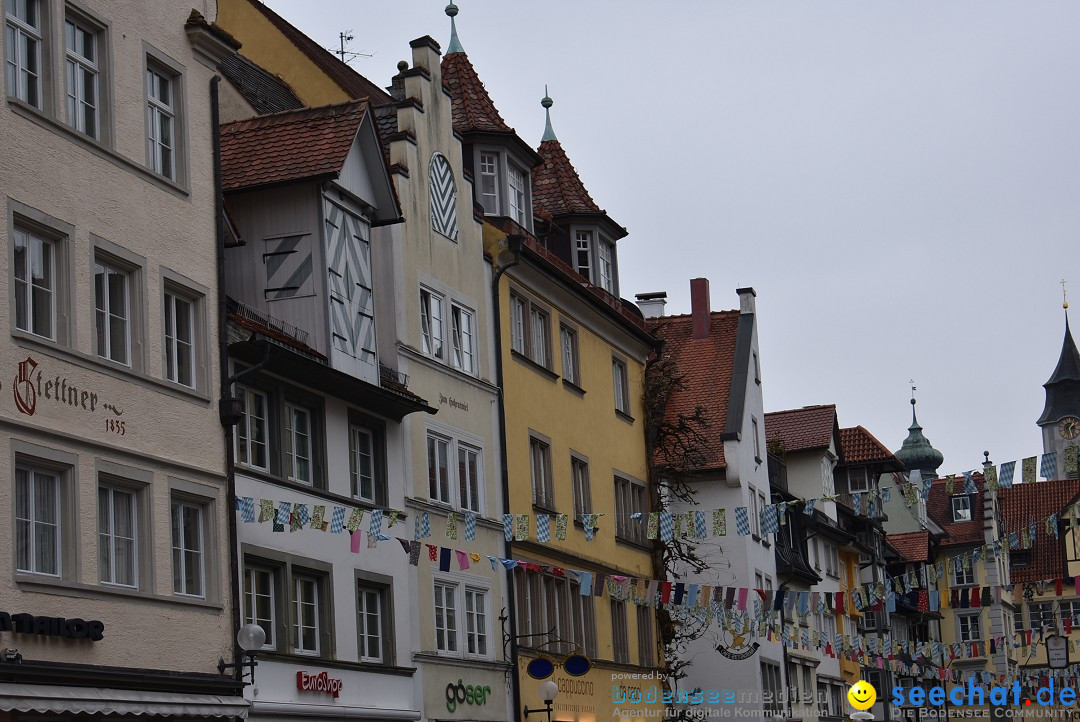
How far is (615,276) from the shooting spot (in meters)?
45.6

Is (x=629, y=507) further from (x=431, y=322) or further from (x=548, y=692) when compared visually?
(x=431, y=322)

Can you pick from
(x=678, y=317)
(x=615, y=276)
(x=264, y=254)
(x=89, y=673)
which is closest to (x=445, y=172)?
(x=264, y=254)

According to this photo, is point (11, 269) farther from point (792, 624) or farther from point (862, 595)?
point (792, 624)

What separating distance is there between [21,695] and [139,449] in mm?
4260

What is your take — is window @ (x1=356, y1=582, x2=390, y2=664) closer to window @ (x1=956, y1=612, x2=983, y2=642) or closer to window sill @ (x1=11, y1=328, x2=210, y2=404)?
window sill @ (x1=11, y1=328, x2=210, y2=404)

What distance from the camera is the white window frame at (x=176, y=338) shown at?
23.7m

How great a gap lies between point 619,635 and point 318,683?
1600 centimetres

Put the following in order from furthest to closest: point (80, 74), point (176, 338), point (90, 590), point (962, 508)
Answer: point (962, 508), point (176, 338), point (80, 74), point (90, 590)

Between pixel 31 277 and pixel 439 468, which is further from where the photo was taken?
pixel 439 468

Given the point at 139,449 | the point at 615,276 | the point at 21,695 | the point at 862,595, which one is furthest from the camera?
the point at 615,276

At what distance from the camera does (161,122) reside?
24328mm

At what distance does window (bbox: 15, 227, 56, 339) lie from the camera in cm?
2061

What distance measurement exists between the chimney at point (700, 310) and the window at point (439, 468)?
2301 cm

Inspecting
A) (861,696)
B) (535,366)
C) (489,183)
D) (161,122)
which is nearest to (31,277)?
(161,122)
